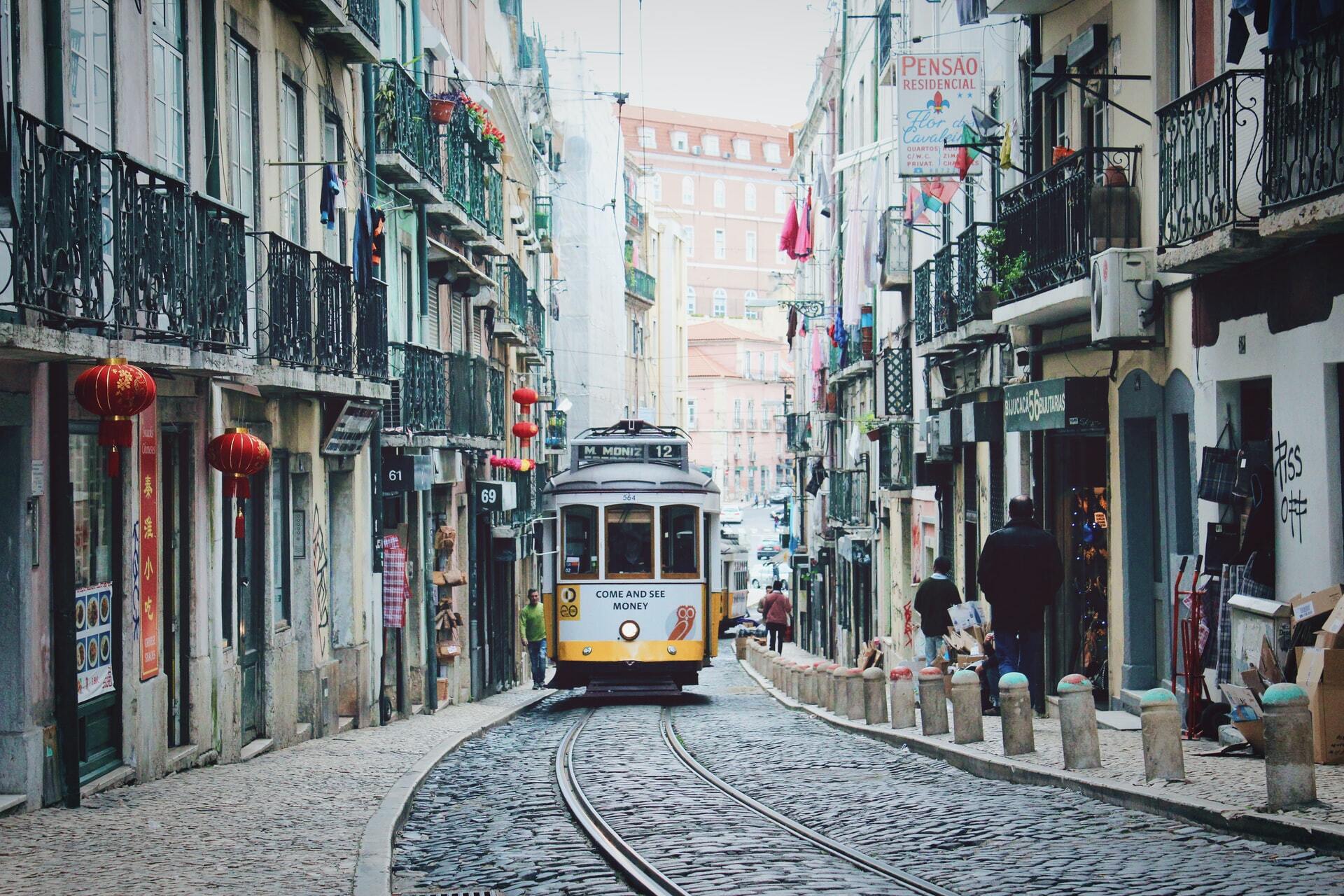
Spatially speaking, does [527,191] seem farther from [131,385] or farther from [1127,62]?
[131,385]

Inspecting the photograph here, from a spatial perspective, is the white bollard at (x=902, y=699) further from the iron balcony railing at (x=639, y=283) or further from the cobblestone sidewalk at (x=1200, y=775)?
the iron balcony railing at (x=639, y=283)

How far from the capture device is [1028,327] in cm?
1859

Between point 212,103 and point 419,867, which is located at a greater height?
point 212,103

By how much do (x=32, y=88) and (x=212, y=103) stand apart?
4155 mm

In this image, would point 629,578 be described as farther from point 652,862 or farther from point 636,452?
point 652,862

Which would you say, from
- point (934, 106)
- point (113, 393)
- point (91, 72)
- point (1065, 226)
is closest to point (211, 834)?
point (113, 393)

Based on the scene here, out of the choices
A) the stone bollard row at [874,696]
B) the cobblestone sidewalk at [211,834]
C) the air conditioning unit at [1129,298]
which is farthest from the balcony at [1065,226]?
the cobblestone sidewalk at [211,834]

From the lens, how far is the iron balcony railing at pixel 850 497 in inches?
1404

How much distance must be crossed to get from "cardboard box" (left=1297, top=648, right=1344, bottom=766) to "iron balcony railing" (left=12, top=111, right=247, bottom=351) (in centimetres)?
737

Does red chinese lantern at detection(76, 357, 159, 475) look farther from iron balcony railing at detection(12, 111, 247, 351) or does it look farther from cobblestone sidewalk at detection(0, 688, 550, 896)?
cobblestone sidewalk at detection(0, 688, 550, 896)

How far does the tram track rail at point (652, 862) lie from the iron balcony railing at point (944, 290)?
934 cm

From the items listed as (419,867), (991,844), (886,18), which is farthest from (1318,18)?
(886,18)

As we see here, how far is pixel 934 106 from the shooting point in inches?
782

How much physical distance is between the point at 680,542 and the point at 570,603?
177 cm
